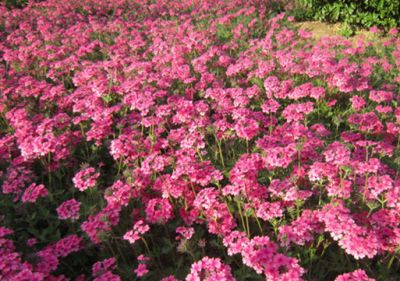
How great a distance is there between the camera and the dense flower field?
283 centimetres

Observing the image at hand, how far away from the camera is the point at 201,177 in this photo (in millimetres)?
3377

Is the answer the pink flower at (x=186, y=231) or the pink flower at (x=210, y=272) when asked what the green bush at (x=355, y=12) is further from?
the pink flower at (x=210, y=272)

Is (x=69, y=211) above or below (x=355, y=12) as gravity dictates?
below

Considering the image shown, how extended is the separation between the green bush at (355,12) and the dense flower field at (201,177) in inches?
71.5

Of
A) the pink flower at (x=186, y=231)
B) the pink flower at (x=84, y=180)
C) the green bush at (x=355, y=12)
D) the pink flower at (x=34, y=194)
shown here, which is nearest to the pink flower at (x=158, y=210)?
the pink flower at (x=186, y=231)

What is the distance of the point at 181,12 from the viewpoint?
10.8 metres

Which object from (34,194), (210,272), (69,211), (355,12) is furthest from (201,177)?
(355,12)

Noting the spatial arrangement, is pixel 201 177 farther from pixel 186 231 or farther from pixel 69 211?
pixel 69 211

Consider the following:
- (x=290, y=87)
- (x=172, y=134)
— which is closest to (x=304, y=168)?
(x=172, y=134)

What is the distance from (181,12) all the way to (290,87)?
21.5 ft

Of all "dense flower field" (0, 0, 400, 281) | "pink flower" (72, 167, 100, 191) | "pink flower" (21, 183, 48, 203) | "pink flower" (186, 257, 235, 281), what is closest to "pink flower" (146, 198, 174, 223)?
"dense flower field" (0, 0, 400, 281)

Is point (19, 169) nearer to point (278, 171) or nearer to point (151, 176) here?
point (151, 176)

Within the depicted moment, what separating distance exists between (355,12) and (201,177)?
726 centimetres

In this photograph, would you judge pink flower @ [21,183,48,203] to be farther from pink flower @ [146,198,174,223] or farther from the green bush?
the green bush
